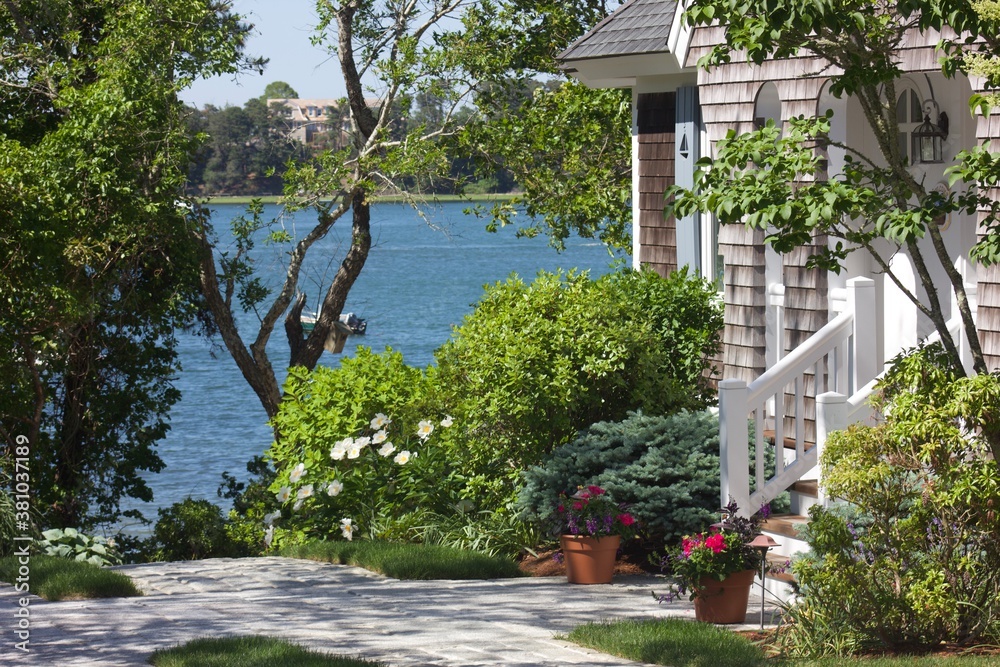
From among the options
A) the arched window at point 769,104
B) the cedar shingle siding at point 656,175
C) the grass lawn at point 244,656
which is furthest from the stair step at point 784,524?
the arched window at point 769,104

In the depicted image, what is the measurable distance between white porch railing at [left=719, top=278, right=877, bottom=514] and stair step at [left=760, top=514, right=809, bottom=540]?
0.19 meters

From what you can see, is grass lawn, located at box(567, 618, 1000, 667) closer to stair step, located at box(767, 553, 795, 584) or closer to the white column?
stair step, located at box(767, 553, 795, 584)

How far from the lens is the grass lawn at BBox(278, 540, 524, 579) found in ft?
28.5

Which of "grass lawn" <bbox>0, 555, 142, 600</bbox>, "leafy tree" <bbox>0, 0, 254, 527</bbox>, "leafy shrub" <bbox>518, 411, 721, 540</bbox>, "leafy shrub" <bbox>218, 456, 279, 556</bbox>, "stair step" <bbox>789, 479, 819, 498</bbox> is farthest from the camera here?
"leafy shrub" <bbox>218, 456, 279, 556</bbox>

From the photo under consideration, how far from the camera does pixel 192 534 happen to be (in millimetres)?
15227

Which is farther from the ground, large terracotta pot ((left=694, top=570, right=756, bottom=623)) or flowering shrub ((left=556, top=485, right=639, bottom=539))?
flowering shrub ((left=556, top=485, right=639, bottom=539))

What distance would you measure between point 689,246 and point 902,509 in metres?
5.42

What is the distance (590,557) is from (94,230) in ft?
27.2

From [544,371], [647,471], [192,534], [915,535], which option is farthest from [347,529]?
[192,534]

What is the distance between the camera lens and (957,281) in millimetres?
6664

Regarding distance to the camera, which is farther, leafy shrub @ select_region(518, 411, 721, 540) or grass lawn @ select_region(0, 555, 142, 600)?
leafy shrub @ select_region(518, 411, 721, 540)

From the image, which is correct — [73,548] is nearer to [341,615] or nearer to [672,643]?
[341,615]

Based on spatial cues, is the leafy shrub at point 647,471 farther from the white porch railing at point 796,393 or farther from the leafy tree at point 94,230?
the leafy tree at point 94,230

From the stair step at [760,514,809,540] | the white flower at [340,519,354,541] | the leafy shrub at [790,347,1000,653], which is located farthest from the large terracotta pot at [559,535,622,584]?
the white flower at [340,519,354,541]
